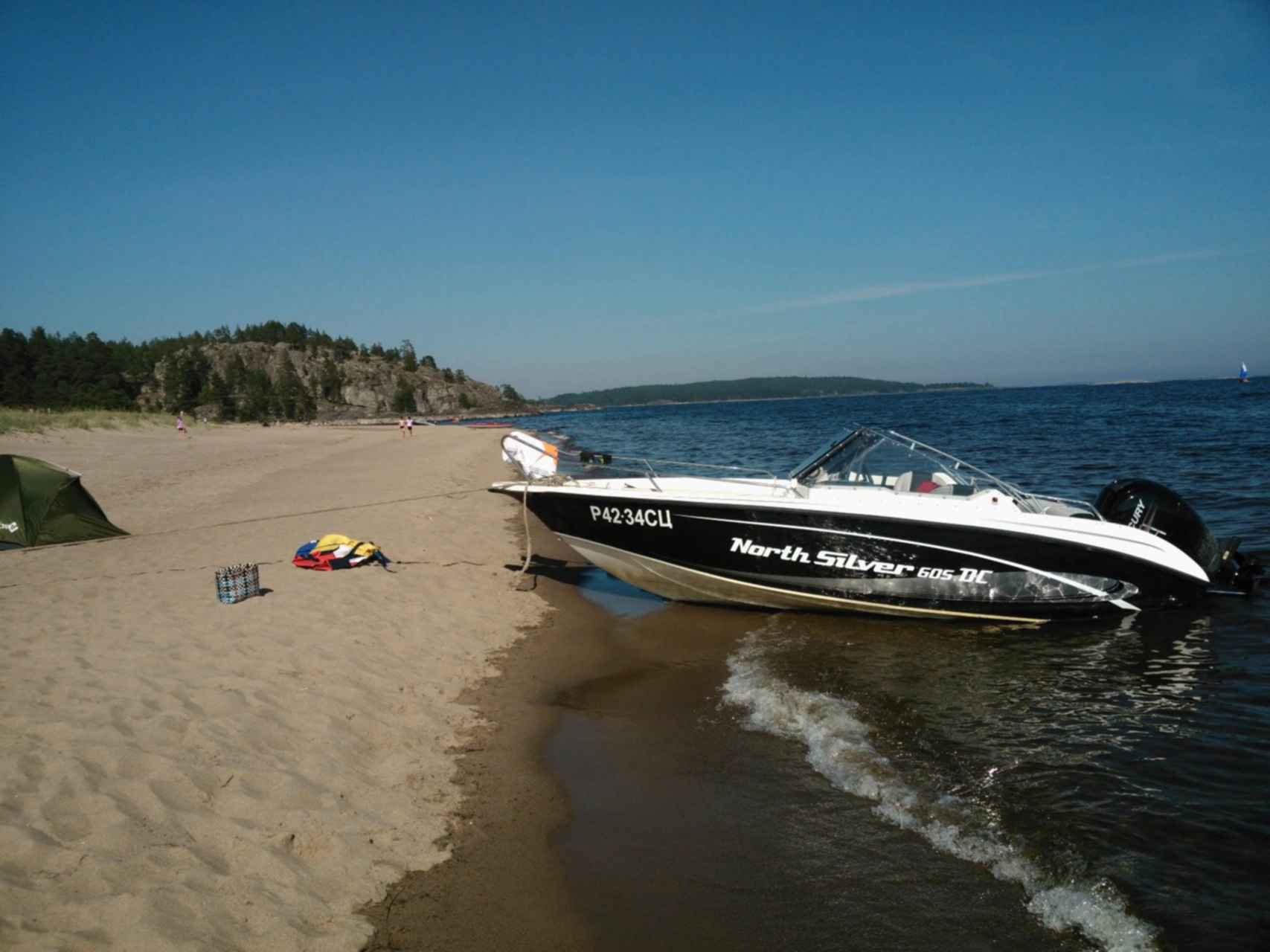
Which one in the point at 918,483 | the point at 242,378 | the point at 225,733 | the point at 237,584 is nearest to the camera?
the point at 225,733

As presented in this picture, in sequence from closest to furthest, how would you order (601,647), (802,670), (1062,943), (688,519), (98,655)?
(1062,943) → (98,655) → (802,670) → (601,647) → (688,519)

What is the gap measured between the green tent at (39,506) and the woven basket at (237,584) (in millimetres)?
5210

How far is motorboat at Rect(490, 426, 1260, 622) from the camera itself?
7.79 m

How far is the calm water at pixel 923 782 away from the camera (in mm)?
3467

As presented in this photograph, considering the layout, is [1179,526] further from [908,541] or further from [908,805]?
[908,805]

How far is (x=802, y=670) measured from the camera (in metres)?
6.80

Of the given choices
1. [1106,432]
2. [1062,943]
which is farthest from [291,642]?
[1106,432]

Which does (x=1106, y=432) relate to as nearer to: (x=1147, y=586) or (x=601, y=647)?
(x=1147, y=586)

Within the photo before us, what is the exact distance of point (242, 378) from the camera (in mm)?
109750

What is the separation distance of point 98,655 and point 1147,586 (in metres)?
10.1

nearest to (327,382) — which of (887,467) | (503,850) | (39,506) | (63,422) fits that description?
(63,422)

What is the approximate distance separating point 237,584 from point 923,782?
21.2 feet

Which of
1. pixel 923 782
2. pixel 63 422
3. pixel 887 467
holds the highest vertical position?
pixel 63 422

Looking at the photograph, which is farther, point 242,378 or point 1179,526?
point 242,378
